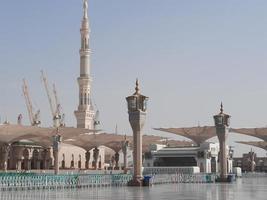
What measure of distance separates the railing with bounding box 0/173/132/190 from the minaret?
61.8m

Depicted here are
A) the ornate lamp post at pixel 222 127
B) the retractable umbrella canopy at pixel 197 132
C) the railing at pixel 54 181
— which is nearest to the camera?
the railing at pixel 54 181

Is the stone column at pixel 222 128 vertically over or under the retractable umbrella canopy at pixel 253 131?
under

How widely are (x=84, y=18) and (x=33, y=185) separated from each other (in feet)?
246

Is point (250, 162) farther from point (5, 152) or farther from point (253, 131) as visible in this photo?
point (5, 152)

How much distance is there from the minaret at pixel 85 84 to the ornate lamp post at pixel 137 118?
216 ft

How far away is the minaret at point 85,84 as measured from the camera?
95.2 m

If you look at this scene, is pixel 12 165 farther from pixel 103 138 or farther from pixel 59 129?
pixel 59 129

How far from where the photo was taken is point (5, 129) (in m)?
50.8

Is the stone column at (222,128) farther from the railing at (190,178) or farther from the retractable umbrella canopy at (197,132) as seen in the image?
the retractable umbrella canopy at (197,132)

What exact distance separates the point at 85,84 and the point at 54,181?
A: 67126mm

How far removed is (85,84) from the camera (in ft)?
313

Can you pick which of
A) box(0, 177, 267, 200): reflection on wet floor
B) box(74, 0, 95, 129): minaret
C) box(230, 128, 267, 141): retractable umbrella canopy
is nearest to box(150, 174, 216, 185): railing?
box(0, 177, 267, 200): reflection on wet floor

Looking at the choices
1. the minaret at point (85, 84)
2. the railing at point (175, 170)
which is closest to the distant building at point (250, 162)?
the minaret at point (85, 84)

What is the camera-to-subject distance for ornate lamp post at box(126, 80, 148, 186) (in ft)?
94.0
